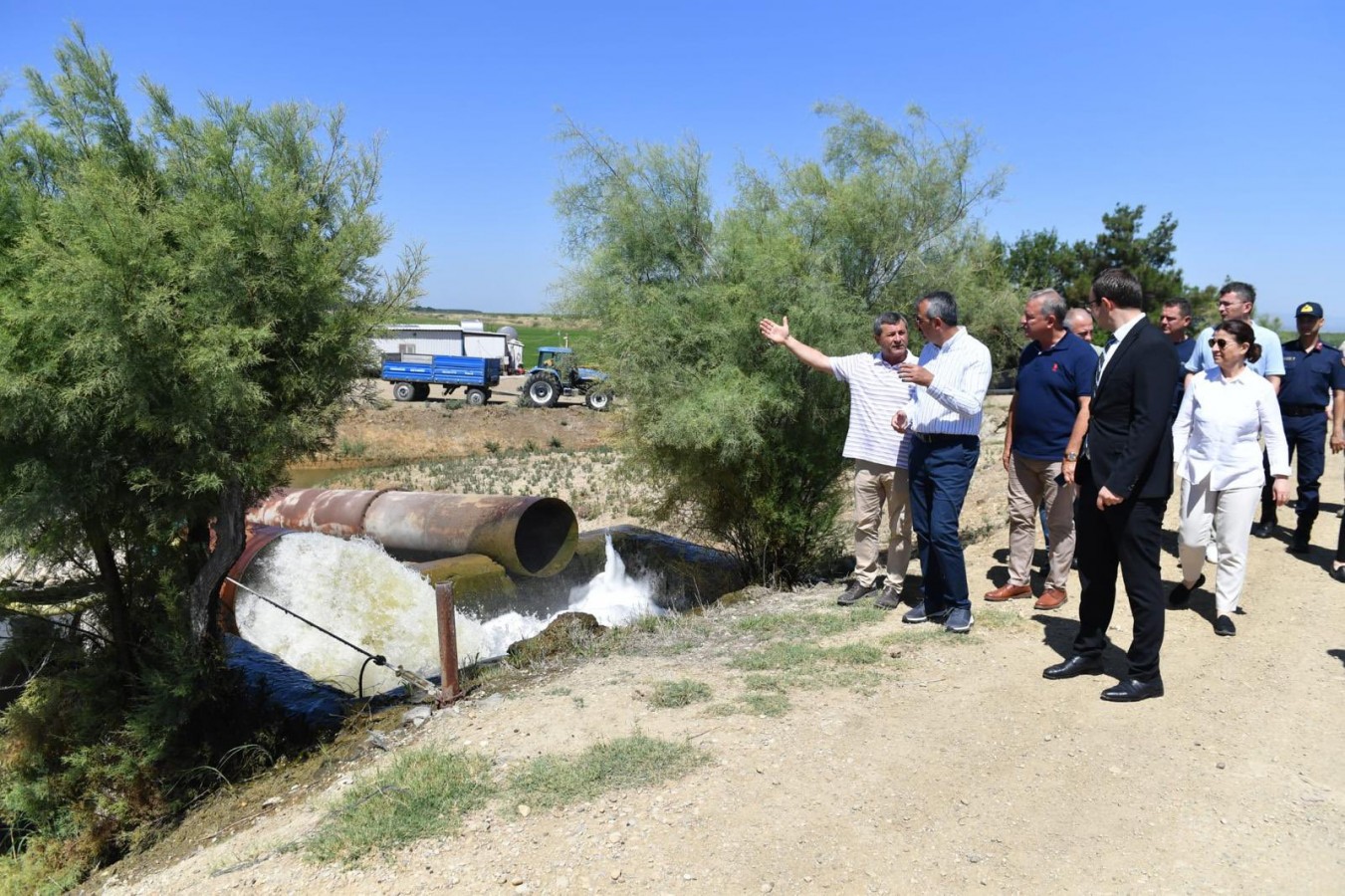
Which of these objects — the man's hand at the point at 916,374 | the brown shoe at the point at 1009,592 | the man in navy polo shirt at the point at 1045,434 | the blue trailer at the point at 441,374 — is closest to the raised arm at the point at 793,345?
the man's hand at the point at 916,374

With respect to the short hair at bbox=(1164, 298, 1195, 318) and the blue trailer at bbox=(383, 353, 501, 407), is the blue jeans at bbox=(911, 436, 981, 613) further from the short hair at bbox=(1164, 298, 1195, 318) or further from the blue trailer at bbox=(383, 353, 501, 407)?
the blue trailer at bbox=(383, 353, 501, 407)

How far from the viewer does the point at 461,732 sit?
4.62 metres

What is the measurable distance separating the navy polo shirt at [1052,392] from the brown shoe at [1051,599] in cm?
85

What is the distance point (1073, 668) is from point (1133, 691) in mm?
345

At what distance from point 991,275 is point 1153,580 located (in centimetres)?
623

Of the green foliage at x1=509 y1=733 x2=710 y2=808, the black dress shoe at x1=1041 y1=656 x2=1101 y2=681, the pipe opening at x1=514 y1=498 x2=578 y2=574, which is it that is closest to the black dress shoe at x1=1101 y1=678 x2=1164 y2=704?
the black dress shoe at x1=1041 y1=656 x2=1101 y2=681

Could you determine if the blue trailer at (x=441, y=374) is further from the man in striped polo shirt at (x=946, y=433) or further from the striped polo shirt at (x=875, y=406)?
the man in striped polo shirt at (x=946, y=433)

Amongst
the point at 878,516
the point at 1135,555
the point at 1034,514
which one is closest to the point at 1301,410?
the point at 1034,514

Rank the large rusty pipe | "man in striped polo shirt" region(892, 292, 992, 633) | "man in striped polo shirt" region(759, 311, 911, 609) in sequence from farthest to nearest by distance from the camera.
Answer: the large rusty pipe
"man in striped polo shirt" region(759, 311, 911, 609)
"man in striped polo shirt" region(892, 292, 992, 633)

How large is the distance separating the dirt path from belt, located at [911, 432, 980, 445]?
115cm

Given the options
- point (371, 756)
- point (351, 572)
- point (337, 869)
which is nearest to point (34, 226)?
point (371, 756)

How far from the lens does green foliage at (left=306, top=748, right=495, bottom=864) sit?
11.5 ft

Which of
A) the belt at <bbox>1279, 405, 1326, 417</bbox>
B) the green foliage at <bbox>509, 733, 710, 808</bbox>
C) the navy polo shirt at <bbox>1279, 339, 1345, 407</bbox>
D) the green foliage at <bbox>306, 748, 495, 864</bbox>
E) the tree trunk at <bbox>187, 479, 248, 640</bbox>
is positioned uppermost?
the navy polo shirt at <bbox>1279, 339, 1345, 407</bbox>

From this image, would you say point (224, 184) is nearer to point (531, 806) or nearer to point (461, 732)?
point (461, 732)
